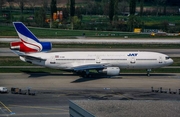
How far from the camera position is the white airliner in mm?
83438

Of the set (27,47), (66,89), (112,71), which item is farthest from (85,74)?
(66,89)

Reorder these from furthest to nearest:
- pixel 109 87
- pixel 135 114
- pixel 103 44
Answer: pixel 103 44, pixel 109 87, pixel 135 114

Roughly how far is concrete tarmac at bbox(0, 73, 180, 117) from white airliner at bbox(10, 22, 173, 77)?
1798 millimetres

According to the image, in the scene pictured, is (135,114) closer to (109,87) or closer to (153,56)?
(109,87)

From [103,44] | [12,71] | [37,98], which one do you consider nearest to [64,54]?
[12,71]

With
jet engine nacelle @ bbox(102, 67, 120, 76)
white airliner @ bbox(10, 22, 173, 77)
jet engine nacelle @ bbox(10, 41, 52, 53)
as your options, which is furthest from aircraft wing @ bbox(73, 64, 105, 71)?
jet engine nacelle @ bbox(10, 41, 52, 53)

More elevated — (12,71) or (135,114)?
(135,114)

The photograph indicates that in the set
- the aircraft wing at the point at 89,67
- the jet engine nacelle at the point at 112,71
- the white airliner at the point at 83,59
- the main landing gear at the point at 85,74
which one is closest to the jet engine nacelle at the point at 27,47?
the white airliner at the point at 83,59

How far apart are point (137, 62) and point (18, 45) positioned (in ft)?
66.9

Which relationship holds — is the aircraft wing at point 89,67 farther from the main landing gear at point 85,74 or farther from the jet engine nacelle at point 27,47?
the jet engine nacelle at point 27,47

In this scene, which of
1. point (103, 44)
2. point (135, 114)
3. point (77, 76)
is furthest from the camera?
point (103, 44)

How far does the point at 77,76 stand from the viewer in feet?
277

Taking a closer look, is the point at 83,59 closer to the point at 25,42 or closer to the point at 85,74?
the point at 85,74

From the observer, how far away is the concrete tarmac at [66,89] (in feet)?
191
